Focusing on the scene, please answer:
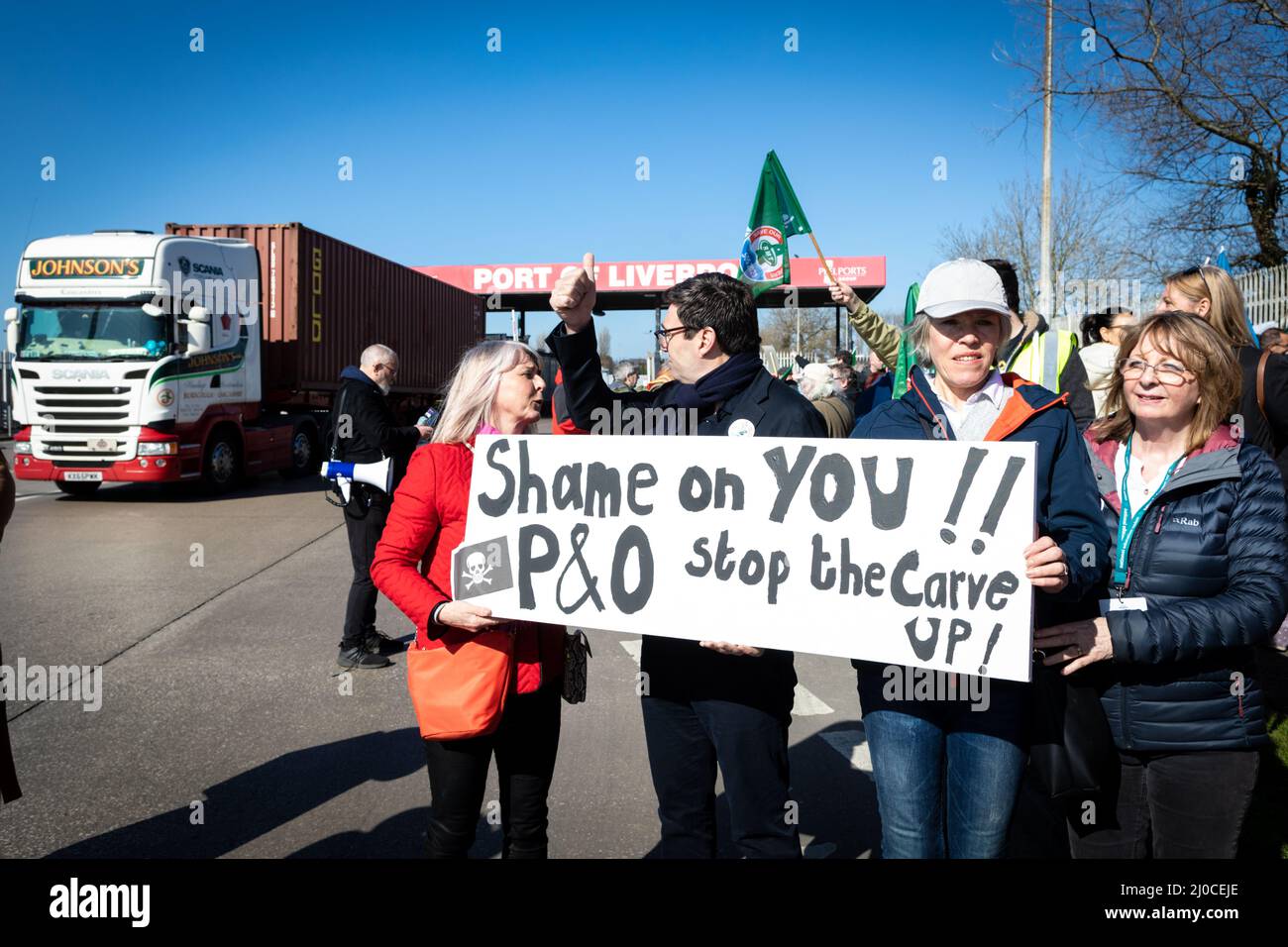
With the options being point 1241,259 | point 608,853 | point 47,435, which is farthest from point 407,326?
point 608,853

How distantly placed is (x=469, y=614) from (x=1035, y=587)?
57.2 inches

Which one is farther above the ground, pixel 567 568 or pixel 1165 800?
pixel 567 568

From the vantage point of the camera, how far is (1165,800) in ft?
7.79

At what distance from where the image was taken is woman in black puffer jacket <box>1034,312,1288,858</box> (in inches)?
88.9

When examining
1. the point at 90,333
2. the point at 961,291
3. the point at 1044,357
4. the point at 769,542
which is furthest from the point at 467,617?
the point at 90,333

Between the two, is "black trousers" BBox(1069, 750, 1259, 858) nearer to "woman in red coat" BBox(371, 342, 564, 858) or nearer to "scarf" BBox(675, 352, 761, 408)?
"scarf" BBox(675, 352, 761, 408)

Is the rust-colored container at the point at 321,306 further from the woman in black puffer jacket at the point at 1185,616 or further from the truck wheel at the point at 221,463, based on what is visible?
the woman in black puffer jacket at the point at 1185,616

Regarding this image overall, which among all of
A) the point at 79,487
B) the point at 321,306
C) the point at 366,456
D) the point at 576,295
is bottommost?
the point at 79,487

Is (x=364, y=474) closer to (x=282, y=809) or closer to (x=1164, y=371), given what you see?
(x=282, y=809)

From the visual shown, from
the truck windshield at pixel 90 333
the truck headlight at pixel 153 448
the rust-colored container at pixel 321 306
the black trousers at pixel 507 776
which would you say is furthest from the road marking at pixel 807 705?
the truck windshield at pixel 90 333

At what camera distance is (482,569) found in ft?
8.60

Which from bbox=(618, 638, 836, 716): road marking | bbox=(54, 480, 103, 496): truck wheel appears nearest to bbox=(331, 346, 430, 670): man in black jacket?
bbox=(618, 638, 836, 716): road marking
